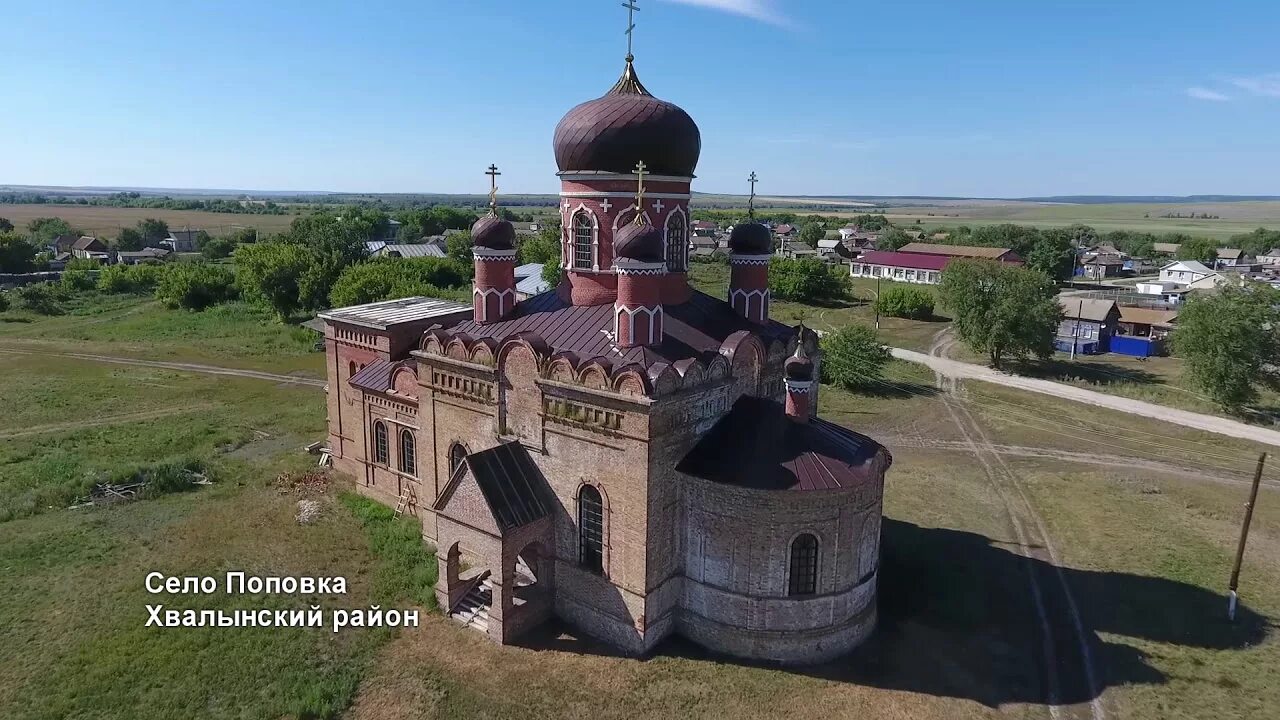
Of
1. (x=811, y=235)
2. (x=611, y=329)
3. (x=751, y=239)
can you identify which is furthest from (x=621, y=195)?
(x=811, y=235)

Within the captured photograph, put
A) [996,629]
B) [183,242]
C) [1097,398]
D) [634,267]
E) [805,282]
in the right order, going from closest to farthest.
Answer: [634,267], [996,629], [1097,398], [805,282], [183,242]

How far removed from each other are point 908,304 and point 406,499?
5200 centimetres

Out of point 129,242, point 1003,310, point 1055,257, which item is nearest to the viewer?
point 1003,310

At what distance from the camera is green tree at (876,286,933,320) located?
206 ft

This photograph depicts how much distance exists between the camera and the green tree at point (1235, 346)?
3394cm

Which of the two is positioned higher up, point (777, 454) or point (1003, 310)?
point (1003, 310)

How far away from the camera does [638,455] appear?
14609 millimetres

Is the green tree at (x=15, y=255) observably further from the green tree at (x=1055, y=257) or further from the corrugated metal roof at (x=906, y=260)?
the green tree at (x=1055, y=257)

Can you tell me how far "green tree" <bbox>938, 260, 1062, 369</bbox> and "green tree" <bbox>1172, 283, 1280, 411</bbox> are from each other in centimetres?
781

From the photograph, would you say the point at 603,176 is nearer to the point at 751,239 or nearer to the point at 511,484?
the point at 751,239

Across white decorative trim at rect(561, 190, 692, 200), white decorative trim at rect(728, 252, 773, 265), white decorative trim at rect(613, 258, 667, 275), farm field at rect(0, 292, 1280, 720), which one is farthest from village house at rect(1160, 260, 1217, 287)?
white decorative trim at rect(613, 258, 667, 275)

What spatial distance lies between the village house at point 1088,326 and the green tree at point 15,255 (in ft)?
332

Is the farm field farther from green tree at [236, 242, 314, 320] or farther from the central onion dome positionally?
green tree at [236, 242, 314, 320]

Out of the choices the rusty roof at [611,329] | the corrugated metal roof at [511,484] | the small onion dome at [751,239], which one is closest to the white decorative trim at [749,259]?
the small onion dome at [751,239]
